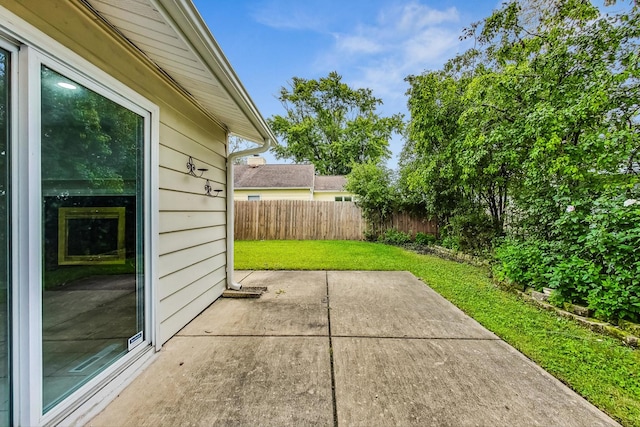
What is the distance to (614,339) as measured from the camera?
2.36m

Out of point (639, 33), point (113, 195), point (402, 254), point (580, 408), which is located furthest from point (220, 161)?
point (639, 33)

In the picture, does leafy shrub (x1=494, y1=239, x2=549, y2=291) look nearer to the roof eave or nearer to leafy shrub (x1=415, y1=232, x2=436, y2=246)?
the roof eave

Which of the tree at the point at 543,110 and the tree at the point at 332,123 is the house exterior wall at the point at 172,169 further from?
the tree at the point at 332,123

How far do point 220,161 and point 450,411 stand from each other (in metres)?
3.36

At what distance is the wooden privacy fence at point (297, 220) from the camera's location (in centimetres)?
960

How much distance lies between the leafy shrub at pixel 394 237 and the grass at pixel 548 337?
3510mm

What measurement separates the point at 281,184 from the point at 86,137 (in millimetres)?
13306

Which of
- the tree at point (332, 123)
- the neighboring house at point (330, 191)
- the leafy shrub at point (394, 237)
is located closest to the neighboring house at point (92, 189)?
the leafy shrub at point (394, 237)

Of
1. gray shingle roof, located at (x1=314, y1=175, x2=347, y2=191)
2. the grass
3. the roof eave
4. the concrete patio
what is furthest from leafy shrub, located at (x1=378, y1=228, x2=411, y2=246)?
the roof eave

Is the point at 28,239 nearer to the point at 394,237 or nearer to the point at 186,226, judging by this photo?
the point at 186,226

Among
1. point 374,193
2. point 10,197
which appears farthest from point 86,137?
point 374,193

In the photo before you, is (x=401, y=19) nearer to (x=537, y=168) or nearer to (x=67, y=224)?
(x=537, y=168)

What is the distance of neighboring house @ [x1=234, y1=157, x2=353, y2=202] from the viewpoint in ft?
47.8

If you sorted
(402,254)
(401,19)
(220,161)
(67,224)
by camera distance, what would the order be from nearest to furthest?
(67,224) < (220,161) < (402,254) < (401,19)
